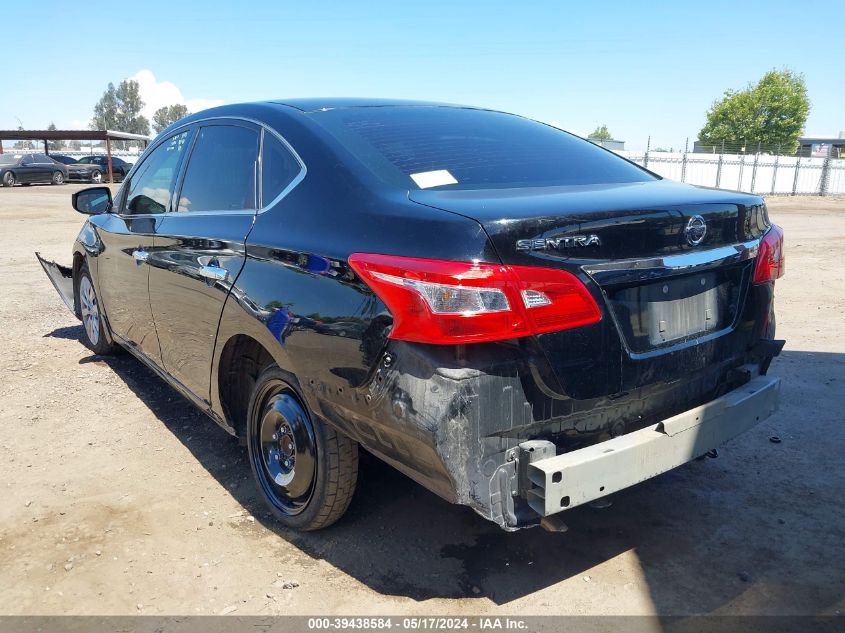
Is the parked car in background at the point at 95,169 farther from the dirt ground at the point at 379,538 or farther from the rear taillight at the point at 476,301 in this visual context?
the rear taillight at the point at 476,301

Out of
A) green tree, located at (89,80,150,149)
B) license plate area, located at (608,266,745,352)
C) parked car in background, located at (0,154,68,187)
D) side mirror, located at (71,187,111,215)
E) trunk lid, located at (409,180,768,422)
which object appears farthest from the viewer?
green tree, located at (89,80,150,149)

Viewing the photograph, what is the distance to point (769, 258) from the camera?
2.90 meters

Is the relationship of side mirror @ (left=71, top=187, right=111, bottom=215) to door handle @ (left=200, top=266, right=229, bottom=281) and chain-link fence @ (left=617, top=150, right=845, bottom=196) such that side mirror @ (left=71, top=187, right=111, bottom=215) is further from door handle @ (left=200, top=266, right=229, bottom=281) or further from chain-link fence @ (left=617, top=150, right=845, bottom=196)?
chain-link fence @ (left=617, top=150, right=845, bottom=196)

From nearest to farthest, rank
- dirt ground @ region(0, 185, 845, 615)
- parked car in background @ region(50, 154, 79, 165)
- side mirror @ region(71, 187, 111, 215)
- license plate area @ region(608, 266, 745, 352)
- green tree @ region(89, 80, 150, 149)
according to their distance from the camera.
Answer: license plate area @ region(608, 266, 745, 352)
dirt ground @ region(0, 185, 845, 615)
side mirror @ region(71, 187, 111, 215)
parked car in background @ region(50, 154, 79, 165)
green tree @ region(89, 80, 150, 149)

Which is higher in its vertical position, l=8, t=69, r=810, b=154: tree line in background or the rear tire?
l=8, t=69, r=810, b=154: tree line in background

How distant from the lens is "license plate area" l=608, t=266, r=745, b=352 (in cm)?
235

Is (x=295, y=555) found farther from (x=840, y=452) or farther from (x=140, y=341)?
(x=840, y=452)

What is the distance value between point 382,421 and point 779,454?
102 inches

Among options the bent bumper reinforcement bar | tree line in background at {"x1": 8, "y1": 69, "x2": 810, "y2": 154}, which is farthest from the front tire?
tree line in background at {"x1": 8, "y1": 69, "x2": 810, "y2": 154}

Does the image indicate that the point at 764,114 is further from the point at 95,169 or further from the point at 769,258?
the point at 769,258

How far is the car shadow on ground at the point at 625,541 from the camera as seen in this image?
2689 mm

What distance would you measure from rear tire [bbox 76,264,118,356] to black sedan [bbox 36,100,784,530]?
6.41 feet

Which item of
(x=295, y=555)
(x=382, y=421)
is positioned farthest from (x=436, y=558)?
(x=382, y=421)

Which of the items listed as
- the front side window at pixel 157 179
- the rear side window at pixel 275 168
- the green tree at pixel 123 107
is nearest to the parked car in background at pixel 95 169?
the front side window at pixel 157 179
